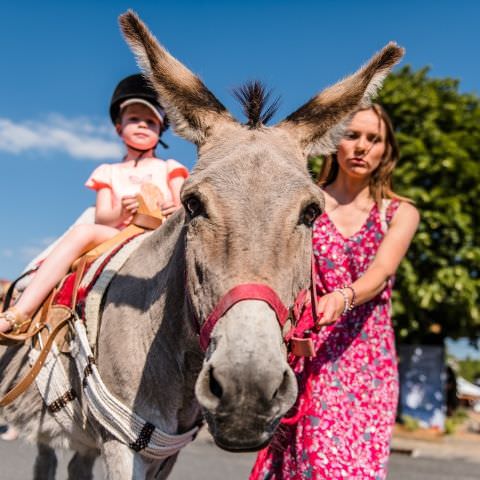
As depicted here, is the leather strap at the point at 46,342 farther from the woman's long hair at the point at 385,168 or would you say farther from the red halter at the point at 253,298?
the woman's long hair at the point at 385,168

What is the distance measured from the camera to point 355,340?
3689 mm

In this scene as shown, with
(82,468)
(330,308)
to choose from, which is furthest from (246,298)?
(82,468)

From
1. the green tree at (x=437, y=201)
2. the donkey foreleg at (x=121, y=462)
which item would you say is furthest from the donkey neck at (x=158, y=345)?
the green tree at (x=437, y=201)

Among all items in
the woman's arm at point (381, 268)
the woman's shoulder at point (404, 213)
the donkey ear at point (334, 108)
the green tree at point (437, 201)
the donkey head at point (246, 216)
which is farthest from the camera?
the green tree at point (437, 201)

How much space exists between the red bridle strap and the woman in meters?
1.08

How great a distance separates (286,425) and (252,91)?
5.80 ft

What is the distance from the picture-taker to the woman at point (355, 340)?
348cm

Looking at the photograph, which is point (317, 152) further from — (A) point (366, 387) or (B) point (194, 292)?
(A) point (366, 387)

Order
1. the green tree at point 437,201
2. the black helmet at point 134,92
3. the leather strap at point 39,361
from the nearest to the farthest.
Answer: the leather strap at point 39,361 < the black helmet at point 134,92 < the green tree at point 437,201

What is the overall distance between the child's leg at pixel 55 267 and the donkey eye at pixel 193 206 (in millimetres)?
1368

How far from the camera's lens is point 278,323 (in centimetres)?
223

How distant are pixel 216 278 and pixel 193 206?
1.09 feet

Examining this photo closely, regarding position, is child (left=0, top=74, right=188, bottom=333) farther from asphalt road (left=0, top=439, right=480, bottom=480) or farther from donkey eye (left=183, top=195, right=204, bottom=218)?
asphalt road (left=0, top=439, right=480, bottom=480)

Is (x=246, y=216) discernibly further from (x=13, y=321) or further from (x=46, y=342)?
(x=13, y=321)
